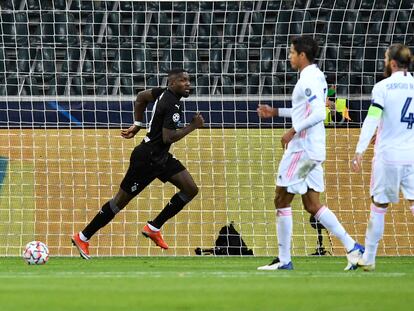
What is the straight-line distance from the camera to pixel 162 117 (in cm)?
1312

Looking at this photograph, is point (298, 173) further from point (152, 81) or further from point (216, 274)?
point (152, 81)

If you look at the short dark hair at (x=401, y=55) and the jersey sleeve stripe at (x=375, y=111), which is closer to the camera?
the jersey sleeve stripe at (x=375, y=111)

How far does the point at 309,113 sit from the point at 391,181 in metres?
0.94

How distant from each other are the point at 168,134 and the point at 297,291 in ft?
19.3

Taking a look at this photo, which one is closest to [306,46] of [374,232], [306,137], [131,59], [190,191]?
[306,137]

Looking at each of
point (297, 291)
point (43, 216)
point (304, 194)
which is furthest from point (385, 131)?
point (43, 216)

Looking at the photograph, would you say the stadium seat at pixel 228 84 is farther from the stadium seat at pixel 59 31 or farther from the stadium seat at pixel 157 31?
Result: the stadium seat at pixel 59 31

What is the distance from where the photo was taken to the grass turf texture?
627 centimetres

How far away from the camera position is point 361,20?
16281mm

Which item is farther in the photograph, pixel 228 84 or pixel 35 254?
pixel 228 84

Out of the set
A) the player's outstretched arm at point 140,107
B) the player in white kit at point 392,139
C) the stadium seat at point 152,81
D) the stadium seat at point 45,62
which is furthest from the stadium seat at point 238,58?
the player in white kit at point 392,139

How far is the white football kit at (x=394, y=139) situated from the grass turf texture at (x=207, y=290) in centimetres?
74

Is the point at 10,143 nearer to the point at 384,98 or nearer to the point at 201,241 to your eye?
the point at 201,241

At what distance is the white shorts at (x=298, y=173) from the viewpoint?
9.99m
